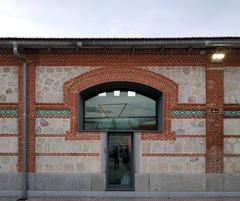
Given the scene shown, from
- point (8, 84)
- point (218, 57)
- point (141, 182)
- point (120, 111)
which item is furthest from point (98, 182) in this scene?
point (218, 57)

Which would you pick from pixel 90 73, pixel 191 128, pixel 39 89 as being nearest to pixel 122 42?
pixel 90 73

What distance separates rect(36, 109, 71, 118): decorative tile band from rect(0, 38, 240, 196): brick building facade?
35 millimetres

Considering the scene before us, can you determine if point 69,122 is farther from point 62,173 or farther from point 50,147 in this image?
point 62,173

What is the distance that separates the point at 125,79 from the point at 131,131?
185 cm

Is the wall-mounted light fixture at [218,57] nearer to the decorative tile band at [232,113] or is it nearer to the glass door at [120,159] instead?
the decorative tile band at [232,113]

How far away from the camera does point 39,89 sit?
7395 mm

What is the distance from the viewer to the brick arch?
7336mm

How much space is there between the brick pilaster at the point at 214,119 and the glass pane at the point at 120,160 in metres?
2.72

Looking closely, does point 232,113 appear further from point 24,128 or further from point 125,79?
point 24,128

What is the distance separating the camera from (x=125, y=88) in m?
7.95

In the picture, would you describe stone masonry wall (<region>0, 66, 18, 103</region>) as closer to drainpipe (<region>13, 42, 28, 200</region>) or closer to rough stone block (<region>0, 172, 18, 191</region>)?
drainpipe (<region>13, 42, 28, 200</region>)

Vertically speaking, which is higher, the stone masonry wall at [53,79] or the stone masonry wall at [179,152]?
the stone masonry wall at [53,79]

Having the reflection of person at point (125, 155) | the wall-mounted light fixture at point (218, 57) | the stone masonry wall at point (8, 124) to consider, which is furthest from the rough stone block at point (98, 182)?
the wall-mounted light fixture at point (218, 57)

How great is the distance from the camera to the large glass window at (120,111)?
7859 millimetres
